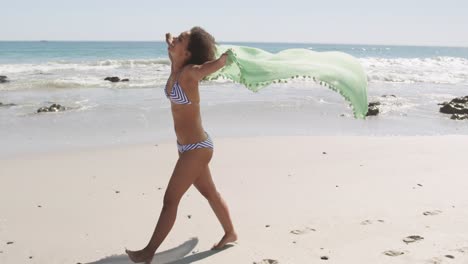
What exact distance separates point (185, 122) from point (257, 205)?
1.81 m

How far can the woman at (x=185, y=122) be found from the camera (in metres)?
3.74

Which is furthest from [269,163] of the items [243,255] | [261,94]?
[261,94]

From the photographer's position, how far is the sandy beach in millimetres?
4191

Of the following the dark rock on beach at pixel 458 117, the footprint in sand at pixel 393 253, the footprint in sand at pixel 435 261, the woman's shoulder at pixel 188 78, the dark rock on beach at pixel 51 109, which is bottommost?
the dark rock on beach at pixel 51 109

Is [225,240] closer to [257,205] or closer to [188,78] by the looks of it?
[257,205]

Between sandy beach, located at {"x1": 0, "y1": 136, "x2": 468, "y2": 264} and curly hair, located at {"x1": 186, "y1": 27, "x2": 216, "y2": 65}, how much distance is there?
1515 millimetres

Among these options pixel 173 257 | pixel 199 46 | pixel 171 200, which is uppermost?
pixel 199 46

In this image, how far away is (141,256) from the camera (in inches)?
150

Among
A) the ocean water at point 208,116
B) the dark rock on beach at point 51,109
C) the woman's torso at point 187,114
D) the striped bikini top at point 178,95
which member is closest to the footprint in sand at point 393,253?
the woman's torso at point 187,114

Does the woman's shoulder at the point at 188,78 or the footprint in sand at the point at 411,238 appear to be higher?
the woman's shoulder at the point at 188,78

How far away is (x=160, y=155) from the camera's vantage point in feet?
24.9

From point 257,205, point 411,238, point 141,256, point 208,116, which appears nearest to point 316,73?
point 411,238

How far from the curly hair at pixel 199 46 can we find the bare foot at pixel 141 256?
139cm

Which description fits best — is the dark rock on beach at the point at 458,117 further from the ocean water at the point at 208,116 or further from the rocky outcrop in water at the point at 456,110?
the ocean water at the point at 208,116
